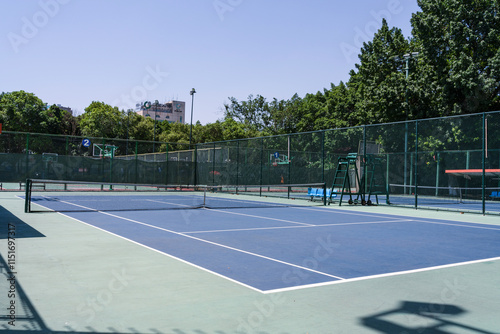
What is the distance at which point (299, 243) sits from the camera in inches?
337

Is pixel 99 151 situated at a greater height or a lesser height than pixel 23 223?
greater

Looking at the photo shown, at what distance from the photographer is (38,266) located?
5.98 m

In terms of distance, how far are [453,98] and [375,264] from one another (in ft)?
92.9

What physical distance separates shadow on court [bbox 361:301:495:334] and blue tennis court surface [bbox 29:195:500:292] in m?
1.23

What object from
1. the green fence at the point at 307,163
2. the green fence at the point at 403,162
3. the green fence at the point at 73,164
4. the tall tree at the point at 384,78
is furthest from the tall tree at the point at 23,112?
the tall tree at the point at 384,78

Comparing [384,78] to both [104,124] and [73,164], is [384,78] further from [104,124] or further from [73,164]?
[104,124]

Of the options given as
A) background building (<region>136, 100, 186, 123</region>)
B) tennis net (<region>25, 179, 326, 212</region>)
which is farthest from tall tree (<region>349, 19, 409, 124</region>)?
background building (<region>136, 100, 186, 123</region>)

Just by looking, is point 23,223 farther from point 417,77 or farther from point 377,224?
point 417,77

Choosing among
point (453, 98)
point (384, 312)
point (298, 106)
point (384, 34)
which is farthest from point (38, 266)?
point (298, 106)

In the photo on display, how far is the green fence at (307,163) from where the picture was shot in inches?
982

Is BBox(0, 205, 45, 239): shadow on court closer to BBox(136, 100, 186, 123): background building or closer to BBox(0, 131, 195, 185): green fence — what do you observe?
BBox(0, 131, 195, 185): green fence

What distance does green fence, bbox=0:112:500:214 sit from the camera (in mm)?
24938

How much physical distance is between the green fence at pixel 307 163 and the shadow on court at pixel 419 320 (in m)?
17.9

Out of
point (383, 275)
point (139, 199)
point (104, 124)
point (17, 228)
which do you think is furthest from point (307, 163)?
point (104, 124)
